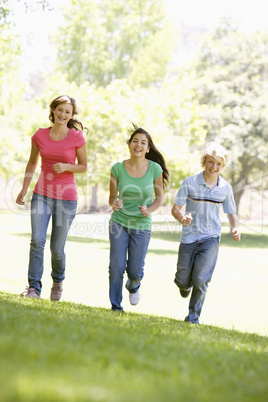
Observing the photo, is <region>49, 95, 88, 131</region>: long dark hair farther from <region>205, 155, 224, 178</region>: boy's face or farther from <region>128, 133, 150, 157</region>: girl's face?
<region>205, 155, 224, 178</region>: boy's face


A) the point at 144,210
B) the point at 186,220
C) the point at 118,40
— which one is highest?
the point at 118,40

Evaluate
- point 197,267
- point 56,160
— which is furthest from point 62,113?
point 197,267

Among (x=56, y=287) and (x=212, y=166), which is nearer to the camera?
(x=212, y=166)

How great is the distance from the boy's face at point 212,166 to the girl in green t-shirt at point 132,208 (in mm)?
593

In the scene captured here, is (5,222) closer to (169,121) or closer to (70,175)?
(169,121)

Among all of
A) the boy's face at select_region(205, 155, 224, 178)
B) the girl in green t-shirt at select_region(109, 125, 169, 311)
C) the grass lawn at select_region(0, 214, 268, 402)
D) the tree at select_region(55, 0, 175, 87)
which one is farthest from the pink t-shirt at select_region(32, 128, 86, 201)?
the tree at select_region(55, 0, 175, 87)

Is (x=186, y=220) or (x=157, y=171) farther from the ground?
(x=157, y=171)

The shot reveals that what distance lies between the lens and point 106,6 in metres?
52.1

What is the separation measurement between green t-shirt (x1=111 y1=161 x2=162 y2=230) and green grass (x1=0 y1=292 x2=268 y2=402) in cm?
220

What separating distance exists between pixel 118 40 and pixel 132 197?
47799mm

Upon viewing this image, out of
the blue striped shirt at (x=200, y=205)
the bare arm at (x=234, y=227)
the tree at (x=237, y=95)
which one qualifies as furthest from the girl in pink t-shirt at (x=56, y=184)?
the tree at (x=237, y=95)

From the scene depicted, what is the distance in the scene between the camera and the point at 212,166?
7.20 meters

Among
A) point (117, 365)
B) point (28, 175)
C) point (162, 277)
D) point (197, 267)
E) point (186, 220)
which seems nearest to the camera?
point (117, 365)

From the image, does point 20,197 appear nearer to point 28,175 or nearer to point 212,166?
point 28,175
